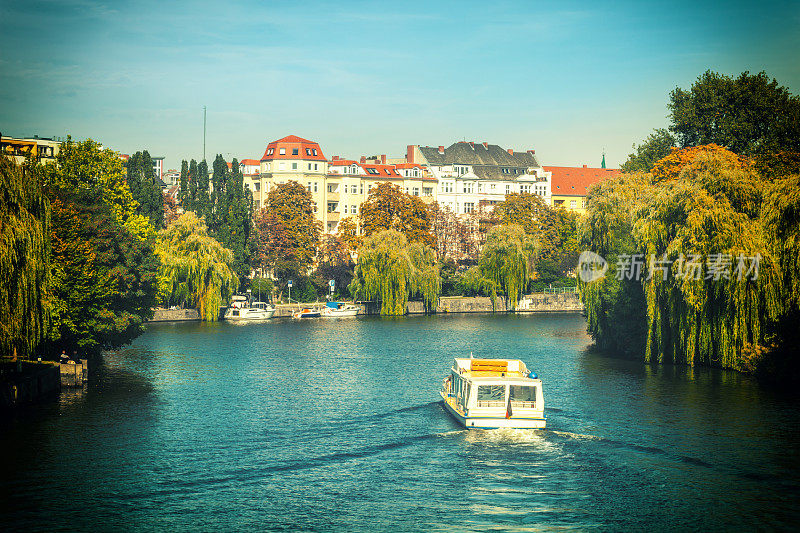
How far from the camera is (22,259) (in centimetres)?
4059

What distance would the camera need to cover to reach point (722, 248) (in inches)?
2042

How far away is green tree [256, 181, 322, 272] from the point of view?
112 meters

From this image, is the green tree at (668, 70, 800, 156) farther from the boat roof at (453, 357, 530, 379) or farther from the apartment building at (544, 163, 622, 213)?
the apartment building at (544, 163, 622, 213)

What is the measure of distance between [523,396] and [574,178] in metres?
139

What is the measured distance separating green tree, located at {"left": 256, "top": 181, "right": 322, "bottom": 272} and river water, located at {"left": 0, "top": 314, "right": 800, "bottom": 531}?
177 ft

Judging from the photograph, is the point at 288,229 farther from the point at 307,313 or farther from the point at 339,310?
the point at 339,310

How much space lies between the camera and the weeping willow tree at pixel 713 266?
4997 centimetres

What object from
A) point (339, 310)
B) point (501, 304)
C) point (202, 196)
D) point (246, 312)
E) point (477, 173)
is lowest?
point (246, 312)

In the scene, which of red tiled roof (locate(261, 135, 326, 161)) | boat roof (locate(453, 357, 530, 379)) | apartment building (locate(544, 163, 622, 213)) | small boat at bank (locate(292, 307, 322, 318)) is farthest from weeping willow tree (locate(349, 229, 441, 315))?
apartment building (locate(544, 163, 622, 213))

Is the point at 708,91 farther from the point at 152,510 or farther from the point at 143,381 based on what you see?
the point at 152,510

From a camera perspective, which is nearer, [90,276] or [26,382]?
[26,382]

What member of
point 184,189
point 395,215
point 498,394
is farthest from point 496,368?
point 184,189

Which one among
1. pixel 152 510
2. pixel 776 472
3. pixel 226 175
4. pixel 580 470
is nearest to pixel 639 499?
pixel 580 470

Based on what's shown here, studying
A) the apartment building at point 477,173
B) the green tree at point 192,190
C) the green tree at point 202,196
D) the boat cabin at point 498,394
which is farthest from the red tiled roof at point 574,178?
the boat cabin at point 498,394
